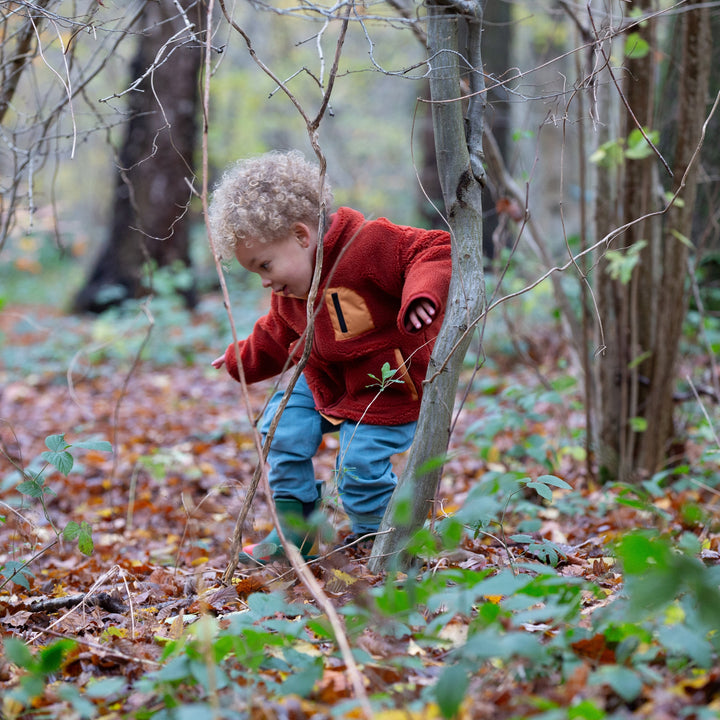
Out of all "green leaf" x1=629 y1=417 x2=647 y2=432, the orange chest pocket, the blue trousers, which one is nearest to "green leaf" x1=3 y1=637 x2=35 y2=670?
the blue trousers

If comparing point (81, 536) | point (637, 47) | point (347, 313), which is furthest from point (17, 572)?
point (637, 47)

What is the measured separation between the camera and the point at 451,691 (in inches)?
47.2

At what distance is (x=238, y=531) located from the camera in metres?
2.00

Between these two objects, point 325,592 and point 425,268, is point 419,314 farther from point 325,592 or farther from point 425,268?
point 325,592

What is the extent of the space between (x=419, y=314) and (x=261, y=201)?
692 millimetres

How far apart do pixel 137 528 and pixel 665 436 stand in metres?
2.66

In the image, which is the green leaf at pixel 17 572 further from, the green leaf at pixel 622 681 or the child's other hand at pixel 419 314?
the green leaf at pixel 622 681

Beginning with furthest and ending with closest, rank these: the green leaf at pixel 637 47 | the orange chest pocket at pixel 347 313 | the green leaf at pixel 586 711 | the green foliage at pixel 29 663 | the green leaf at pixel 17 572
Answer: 1. the green leaf at pixel 637 47
2. the orange chest pocket at pixel 347 313
3. the green leaf at pixel 17 572
4. the green foliage at pixel 29 663
5. the green leaf at pixel 586 711

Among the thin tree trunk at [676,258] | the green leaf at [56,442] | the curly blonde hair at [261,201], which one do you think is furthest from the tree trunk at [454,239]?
the thin tree trunk at [676,258]

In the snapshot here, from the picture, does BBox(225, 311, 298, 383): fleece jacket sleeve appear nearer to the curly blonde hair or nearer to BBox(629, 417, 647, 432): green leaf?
the curly blonde hair

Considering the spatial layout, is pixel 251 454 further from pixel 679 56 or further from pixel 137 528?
pixel 679 56

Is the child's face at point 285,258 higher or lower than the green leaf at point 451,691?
higher

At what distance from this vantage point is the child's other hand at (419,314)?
2.09 meters

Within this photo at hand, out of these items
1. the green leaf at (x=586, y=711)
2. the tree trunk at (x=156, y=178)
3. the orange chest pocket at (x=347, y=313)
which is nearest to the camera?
the green leaf at (x=586, y=711)
